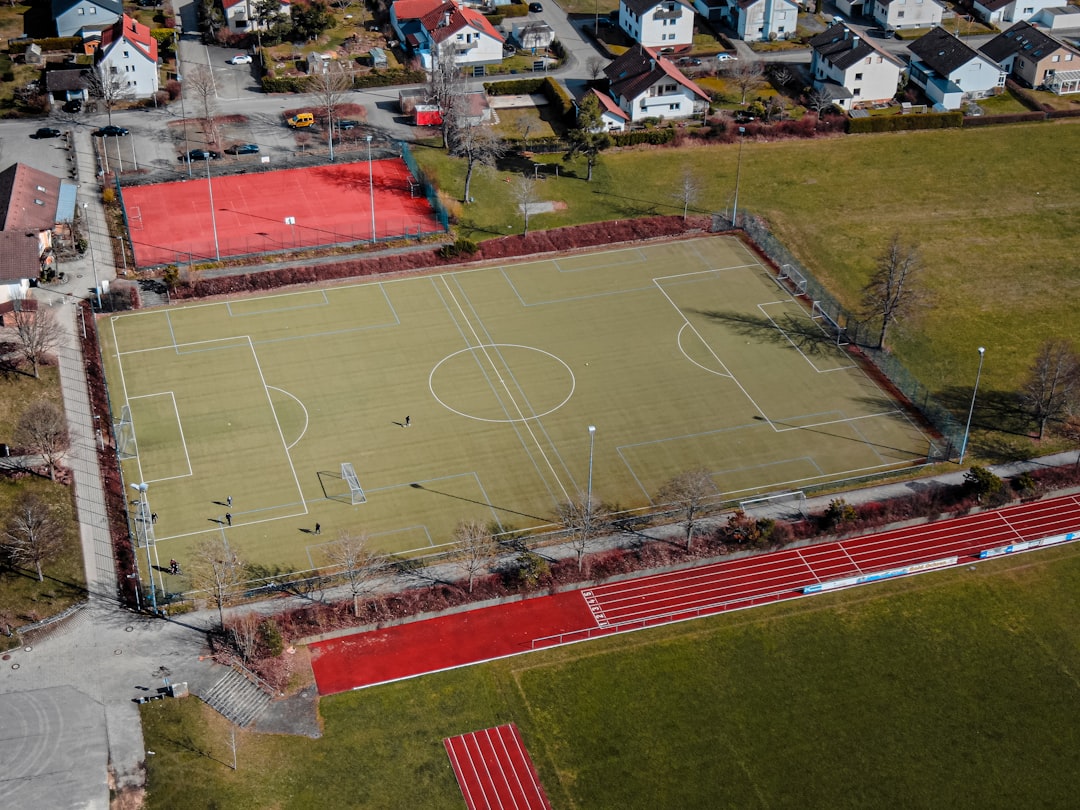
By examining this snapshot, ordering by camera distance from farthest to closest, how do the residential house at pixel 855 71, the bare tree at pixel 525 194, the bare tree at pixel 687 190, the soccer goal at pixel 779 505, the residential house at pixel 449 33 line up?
the residential house at pixel 449 33
the residential house at pixel 855 71
the bare tree at pixel 687 190
the bare tree at pixel 525 194
the soccer goal at pixel 779 505

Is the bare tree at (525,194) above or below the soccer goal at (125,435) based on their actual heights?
above

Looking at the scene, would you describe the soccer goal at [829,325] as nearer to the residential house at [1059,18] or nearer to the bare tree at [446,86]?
the bare tree at [446,86]

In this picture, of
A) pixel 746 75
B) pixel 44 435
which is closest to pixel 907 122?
pixel 746 75

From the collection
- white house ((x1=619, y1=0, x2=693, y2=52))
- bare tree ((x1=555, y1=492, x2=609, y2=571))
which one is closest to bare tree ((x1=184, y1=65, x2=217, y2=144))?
white house ((x1=619, y1=0, x2=693, y2=52))

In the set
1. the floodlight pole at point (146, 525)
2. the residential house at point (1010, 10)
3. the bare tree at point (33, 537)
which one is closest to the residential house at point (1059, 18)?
the residential house at point (1010, 10)

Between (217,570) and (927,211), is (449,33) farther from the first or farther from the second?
(217,570)

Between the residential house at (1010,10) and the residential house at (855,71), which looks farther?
the residential house at (1010,10)
